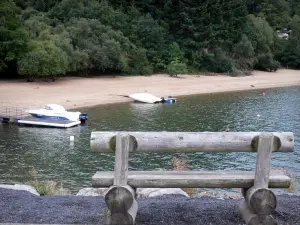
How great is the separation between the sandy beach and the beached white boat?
997 millimetres

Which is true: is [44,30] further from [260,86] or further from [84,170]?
[84,170]

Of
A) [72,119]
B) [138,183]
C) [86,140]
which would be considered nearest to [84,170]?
[86,140]

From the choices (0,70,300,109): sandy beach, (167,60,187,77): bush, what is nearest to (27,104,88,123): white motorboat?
(0,70,300,109): sandy beach

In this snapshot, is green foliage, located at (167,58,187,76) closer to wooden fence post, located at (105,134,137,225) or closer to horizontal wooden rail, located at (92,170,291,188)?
horizontal wooden rail, located at (92,170,291,188)

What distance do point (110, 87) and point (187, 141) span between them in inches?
1857

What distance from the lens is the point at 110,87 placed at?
5278 centimetres

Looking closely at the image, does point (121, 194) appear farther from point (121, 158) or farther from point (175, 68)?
point (175, 68)

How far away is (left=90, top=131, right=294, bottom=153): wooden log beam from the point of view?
600 centimetres

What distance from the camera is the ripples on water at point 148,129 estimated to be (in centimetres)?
2173

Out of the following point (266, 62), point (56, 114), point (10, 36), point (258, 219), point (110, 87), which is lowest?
point (56, 114)

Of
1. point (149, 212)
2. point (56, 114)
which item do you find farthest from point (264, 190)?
point (56, 114)

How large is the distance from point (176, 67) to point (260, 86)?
12.5 m

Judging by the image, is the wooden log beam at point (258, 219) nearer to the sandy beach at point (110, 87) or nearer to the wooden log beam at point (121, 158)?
the wooden log beam at point (121, 158)

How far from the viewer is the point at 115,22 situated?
65750 millimetres
